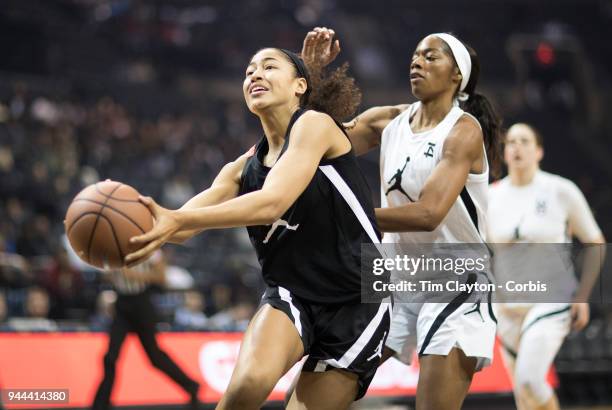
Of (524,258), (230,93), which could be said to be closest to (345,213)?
(524,258)

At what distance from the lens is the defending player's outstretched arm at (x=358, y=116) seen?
15.3ft

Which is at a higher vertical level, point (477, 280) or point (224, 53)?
point (224, 53)

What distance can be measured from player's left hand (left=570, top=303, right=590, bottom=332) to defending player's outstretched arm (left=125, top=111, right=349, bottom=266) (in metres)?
2.84

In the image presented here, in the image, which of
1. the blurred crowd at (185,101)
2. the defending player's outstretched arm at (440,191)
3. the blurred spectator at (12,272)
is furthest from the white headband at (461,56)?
the blurred spectator at (12,272)

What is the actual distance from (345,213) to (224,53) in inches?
685

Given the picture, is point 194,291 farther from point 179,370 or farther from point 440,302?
point 440,302

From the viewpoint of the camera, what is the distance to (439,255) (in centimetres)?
448

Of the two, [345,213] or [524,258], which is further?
[524,258]

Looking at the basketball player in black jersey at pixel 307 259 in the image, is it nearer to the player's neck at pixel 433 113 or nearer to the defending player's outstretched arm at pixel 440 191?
the defending player's outstretched arm at pixel 440 191

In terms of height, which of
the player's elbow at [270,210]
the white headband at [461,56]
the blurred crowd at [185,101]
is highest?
the blurred crowd at [185,101]

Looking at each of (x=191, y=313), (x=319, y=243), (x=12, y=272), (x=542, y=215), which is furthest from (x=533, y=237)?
(x=12, y=272)

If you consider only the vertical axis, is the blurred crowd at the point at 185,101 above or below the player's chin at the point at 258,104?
above

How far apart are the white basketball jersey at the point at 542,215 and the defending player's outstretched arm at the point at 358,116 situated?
1.84 meters

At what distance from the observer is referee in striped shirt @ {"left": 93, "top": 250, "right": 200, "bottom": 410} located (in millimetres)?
7556
